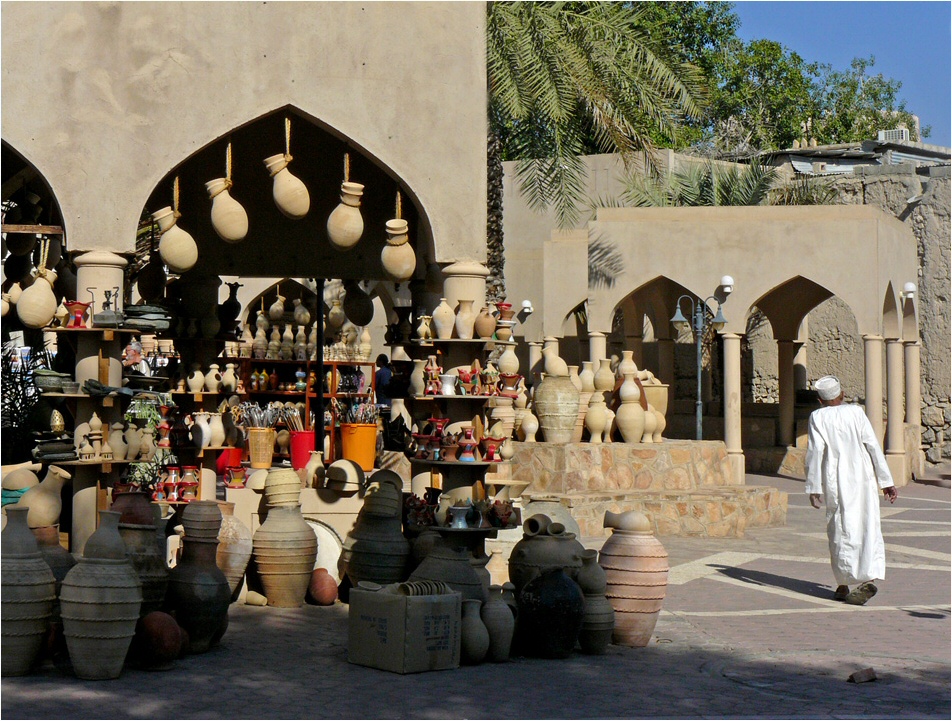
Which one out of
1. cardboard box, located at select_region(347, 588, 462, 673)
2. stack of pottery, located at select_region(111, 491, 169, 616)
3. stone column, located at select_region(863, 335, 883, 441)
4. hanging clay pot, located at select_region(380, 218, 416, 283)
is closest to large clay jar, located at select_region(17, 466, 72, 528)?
stack of pottery, located at select_region(111, 491, 169, 616)

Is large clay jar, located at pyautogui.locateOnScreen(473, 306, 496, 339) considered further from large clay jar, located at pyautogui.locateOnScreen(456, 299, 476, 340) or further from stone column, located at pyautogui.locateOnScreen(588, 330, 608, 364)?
stone column, located at pyautogui.locateOnScreen(588, 330, 608, 364)

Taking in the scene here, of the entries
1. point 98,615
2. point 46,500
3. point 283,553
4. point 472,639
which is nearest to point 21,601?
point 98,615

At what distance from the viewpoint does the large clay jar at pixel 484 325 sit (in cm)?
787

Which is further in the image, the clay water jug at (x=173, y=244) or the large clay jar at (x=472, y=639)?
the clay water jug at (x=173, y=244)

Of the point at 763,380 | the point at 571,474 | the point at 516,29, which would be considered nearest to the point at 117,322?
the point at 571,474

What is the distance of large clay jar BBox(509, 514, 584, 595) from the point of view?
263 inches

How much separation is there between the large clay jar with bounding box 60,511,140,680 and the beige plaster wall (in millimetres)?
2522

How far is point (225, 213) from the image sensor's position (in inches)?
307

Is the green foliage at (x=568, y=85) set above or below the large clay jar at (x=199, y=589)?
above

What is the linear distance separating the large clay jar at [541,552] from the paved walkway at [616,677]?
20.6 inches

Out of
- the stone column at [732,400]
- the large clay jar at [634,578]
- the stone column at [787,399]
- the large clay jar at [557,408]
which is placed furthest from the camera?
the stone column at [787,399]

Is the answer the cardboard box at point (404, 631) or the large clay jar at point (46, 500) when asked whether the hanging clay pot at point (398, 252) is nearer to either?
the large clay jar at point (46, 500)

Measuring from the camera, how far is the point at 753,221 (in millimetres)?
17641

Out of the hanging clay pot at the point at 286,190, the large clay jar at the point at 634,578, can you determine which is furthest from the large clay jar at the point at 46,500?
the large clay jar at the point at 634,578
